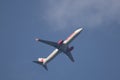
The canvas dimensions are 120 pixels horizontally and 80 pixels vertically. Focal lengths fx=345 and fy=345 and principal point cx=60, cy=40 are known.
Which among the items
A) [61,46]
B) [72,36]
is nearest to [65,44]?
[61,46]

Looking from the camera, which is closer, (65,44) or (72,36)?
(72,36)

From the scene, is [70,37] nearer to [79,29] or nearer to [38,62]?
[79,29]

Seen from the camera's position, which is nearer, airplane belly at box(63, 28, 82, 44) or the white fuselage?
airplane belly at box(63, 28, 82, 44)

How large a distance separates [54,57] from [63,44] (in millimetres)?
7599

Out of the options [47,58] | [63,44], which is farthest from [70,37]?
[47,58]

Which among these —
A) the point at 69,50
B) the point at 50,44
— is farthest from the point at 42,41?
the point at 69,50

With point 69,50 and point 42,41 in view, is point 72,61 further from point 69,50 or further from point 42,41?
point 42,41

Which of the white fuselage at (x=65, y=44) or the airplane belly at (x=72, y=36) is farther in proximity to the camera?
the white fuselage at (x=65, y=44)

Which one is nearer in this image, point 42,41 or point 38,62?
point 42,41

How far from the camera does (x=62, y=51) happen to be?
153625 millimetres

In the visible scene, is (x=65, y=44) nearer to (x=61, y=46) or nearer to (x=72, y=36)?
(x=61, y=46)

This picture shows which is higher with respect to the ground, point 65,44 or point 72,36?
point 65,44

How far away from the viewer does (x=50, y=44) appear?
15050 cm

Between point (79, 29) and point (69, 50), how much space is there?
11.4 m
